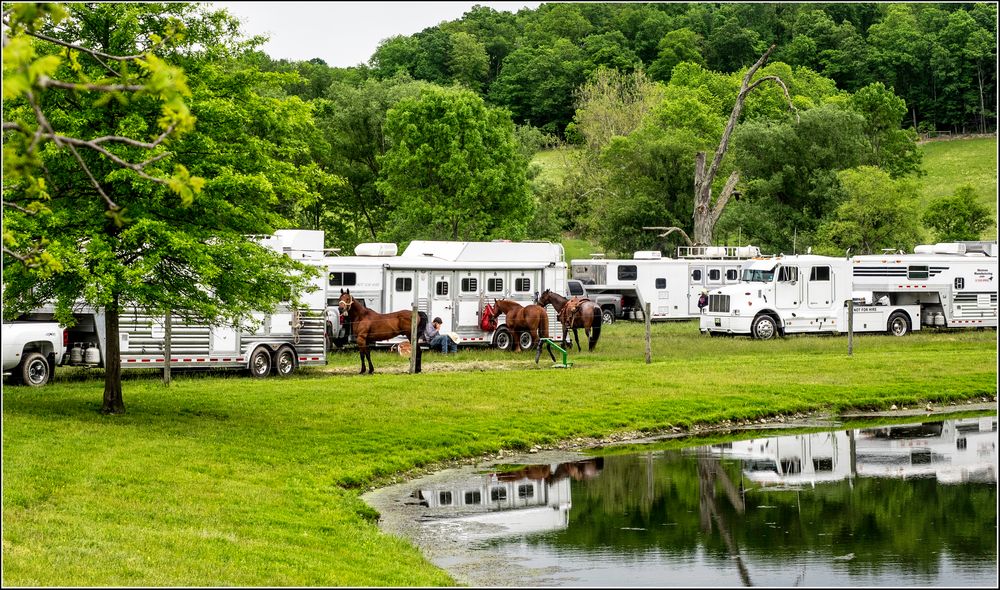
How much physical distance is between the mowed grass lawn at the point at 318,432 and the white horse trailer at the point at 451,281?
131cm

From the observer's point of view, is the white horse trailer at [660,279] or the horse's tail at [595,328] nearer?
the horse's tail at [595,328]

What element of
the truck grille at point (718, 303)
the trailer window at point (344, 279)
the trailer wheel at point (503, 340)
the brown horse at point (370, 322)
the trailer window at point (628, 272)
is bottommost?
the trailer wheel at point (503, 340)

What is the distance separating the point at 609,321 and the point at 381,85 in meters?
26.3

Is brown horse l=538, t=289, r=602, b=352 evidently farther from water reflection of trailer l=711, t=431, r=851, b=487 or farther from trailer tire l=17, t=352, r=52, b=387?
trailer tire l=17, t=352, r=52, b=387

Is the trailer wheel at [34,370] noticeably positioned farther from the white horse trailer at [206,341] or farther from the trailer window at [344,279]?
the trailer window at [344,279]

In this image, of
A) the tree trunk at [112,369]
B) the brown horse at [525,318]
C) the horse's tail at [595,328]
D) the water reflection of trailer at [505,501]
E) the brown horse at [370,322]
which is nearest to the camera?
the water reflection of trailer at [505,501]

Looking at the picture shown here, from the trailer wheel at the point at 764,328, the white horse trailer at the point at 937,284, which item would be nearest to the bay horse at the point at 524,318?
→ the trailer wheel at the point at 764,328

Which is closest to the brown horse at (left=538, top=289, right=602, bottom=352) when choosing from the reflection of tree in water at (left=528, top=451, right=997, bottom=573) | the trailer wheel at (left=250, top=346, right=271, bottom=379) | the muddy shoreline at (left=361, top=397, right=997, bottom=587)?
the trailer wheel at (left=250, top=346, right=271, bottom=379)

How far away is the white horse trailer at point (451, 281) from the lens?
Result: 35031 millimetres

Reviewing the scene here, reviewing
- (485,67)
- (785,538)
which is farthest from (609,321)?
(485,67)

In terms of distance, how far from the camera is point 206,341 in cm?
2719

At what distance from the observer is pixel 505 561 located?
42.4 feet

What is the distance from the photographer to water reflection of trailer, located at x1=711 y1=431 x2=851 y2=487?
18.3 metres

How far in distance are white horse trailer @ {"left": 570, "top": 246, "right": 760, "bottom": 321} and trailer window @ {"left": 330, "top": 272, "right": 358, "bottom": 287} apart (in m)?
14.5
